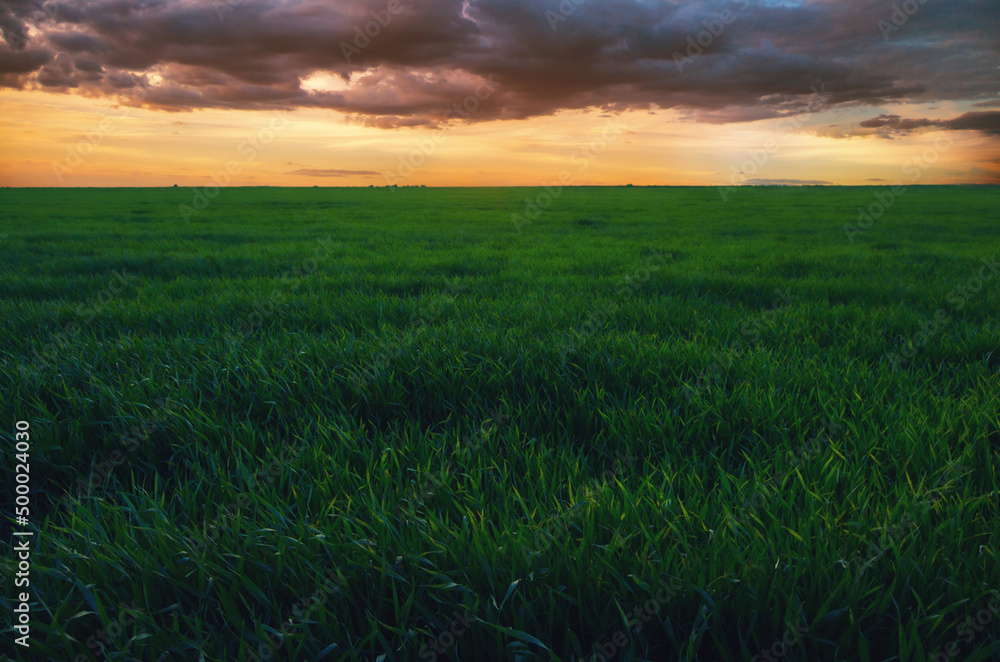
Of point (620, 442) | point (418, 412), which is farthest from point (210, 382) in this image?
point (620, 442)

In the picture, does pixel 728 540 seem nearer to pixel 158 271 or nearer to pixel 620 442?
pixel 620 442

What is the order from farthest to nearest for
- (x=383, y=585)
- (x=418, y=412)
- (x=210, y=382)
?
(x=210, y=382), (x=418, y=412), (x=383, y=585)

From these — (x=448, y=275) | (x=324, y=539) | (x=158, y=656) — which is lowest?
(x=158, y=656)

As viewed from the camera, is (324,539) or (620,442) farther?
(620,442)

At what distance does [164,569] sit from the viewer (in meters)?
1.38

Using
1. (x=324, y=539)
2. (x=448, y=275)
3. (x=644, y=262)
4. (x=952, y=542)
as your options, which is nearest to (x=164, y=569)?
(x=324, y=539)

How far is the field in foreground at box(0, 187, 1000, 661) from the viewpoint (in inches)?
47.8

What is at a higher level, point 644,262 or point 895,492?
point 644,262

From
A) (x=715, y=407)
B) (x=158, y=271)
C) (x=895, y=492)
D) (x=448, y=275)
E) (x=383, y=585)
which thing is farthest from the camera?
(x=158, y=271)

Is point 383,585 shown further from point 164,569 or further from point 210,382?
point 210,382

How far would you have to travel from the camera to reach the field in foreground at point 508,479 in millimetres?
1215

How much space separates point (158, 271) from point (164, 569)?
283 inches

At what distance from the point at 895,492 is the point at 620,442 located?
95 centimetres

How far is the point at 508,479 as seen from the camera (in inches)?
75.7
